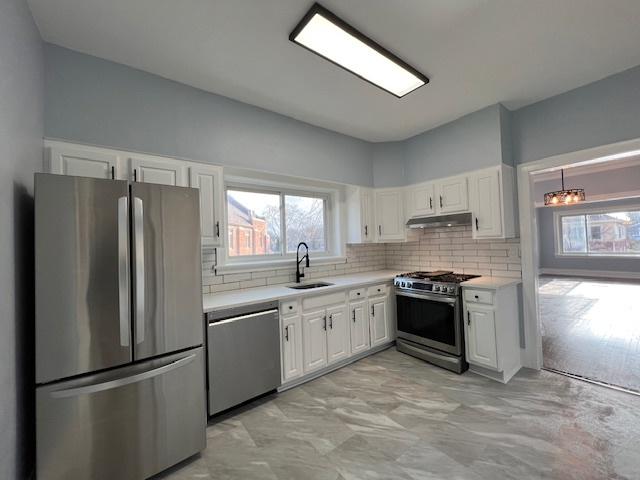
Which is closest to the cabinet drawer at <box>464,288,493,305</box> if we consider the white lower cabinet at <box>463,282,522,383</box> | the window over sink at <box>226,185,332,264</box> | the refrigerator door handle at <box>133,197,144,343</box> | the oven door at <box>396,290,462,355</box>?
the white lower cabinet at <box>463,282,522,383</box>

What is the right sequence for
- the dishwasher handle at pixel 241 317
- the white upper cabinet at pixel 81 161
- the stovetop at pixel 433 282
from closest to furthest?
the white upper cabinet at pixel 81 161 → the dishwasher handle at pixel 241 317 → the stovetop at pixel 433 282

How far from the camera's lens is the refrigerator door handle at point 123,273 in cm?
150

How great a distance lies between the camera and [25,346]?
4.90 feet

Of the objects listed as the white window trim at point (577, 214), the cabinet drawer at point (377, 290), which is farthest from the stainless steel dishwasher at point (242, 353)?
the white window trim at point (577, 214)

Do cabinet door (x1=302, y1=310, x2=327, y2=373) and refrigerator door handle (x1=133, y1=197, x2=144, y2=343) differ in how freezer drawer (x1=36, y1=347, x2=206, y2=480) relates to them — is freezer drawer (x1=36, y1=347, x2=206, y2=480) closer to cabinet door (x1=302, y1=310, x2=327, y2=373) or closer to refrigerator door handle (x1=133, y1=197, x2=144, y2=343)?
refrigerator door handle (x1=133, y1=197, x2=144, y2=343)

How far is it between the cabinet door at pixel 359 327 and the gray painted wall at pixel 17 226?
2.41 metres

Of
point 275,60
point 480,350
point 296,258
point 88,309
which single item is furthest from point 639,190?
point 88,309

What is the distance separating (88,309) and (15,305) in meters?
0.31

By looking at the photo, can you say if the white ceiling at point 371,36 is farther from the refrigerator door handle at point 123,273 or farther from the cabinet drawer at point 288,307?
the cabinet drawer at point 288,307

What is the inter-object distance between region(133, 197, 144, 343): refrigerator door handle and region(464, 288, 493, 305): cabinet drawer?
107 inches

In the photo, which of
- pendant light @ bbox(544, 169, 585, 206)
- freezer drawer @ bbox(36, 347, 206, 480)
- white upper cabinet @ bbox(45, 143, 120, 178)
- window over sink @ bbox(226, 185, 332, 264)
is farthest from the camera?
pendant light @ bbox(544, 169, 585, 206)

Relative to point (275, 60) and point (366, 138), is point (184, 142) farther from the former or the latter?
point (366, 138)

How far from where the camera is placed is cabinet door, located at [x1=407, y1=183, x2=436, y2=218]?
342 centimetres

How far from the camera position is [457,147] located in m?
3.18
